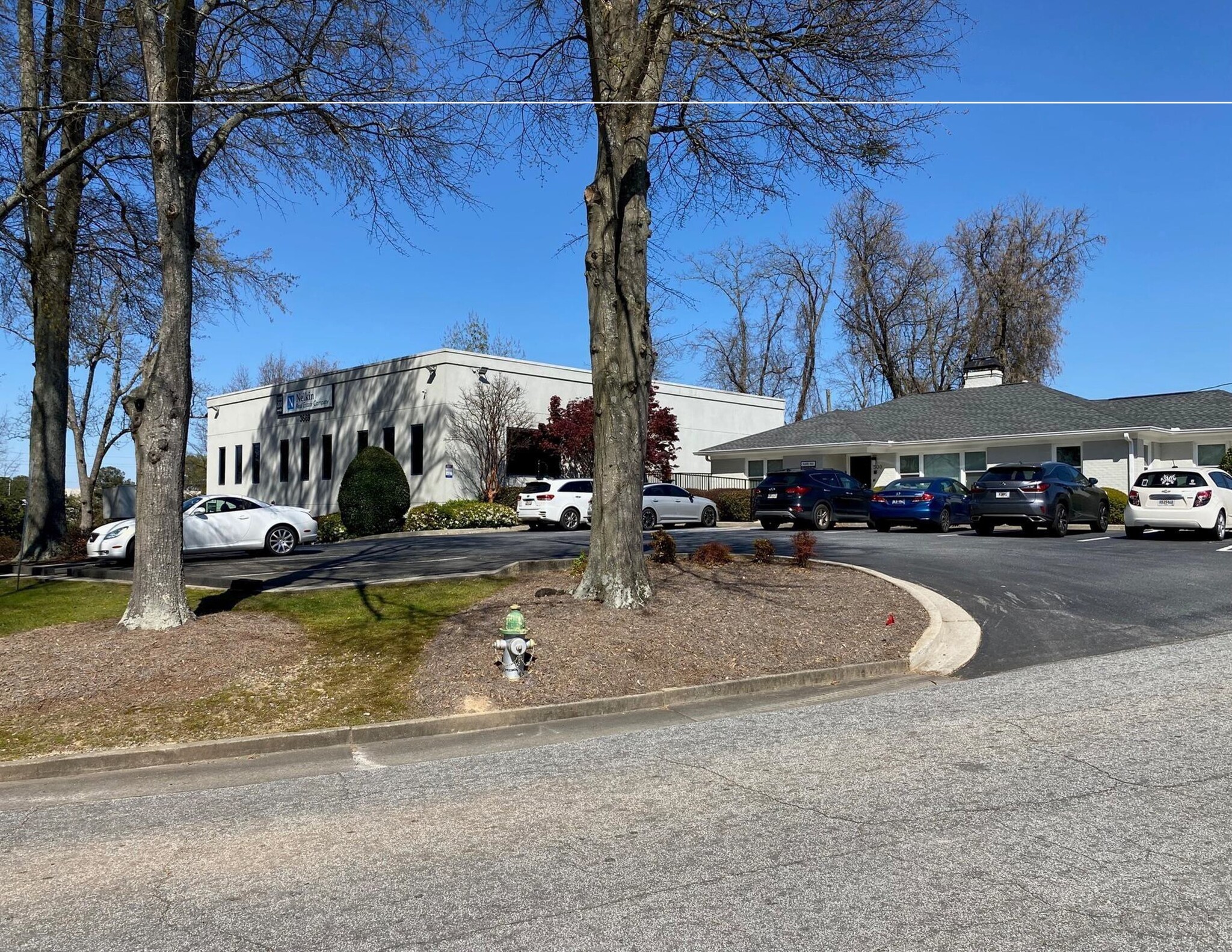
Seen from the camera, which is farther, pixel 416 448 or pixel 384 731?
pixel 416 448

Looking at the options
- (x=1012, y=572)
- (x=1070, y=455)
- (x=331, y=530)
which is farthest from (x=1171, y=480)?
(x=331, y=530)

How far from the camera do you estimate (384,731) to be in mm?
7727

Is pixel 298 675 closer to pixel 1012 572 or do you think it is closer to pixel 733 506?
pixel 1012 572

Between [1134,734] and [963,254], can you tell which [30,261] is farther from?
[963,254]

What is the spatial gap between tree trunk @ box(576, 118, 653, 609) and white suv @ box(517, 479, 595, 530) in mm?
18105

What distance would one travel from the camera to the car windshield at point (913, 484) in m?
25.7

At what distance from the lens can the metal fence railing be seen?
39844 millimetres

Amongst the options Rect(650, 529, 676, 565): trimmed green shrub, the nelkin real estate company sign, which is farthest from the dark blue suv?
the nelkin real estate company sign

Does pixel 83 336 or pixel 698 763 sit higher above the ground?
pixel 83 336

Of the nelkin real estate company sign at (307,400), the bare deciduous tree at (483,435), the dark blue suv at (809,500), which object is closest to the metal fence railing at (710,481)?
the bare deciduous tree at (483,435)

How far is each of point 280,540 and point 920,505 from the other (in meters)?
15.5

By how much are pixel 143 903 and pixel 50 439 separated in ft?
63.5

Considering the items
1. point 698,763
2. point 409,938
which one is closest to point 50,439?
point 698,763

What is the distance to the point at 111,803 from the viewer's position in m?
6.23
